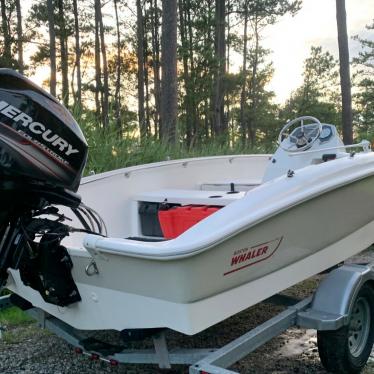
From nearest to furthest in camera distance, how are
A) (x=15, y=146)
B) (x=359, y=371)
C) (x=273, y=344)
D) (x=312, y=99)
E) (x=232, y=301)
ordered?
(x=15, y=146) → (x=232, y=301) → (x=359, y=371) → (x=273, y=344) → (x=312, y=99)

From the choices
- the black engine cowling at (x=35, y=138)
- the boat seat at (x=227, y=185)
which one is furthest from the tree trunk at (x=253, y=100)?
the black engine cowling at (x=35, y=138)

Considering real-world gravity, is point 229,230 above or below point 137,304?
above

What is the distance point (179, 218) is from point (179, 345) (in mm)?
858

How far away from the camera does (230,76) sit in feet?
80.3

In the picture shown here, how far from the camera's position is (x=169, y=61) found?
8.98m

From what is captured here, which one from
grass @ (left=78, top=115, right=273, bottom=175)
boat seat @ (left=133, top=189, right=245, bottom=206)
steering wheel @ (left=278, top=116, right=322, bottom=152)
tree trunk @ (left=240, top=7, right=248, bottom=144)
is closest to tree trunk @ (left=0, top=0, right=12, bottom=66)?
tree trunk @ (left=240, top=7, right=248, bottom=144)

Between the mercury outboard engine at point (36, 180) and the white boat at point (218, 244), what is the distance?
99 mm

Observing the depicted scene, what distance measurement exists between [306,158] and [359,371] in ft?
5.45

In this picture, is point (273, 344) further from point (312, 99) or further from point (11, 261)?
point (312, 99)

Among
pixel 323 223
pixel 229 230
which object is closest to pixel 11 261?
pixel 229 230

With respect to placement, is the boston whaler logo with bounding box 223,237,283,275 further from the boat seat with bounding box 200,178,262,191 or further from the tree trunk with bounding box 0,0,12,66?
the tree trunk with bounding box 0,0,12,66

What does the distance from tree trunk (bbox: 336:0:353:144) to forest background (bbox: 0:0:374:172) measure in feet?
8.14

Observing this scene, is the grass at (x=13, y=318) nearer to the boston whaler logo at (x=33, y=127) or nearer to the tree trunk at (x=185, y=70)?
the boston whaler logo at (x=33, y=127)

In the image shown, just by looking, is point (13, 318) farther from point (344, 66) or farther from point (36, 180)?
point (344, 66)
